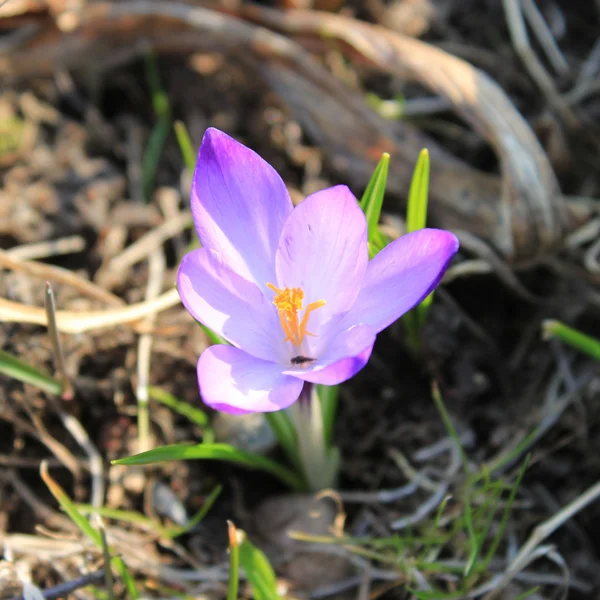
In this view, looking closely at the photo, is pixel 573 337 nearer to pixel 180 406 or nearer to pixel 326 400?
pixel 326 400

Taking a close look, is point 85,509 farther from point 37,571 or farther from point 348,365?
point 348,365

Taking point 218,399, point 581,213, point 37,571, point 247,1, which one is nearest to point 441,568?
point 218,399

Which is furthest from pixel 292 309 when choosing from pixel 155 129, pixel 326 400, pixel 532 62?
pixel 532 62

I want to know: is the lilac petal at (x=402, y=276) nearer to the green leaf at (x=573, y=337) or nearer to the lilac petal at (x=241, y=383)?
the lilac petal at (x=241, y=383)

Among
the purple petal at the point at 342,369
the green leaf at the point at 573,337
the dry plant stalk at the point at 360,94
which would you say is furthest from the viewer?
the dry plant stalk at the point at 360,94

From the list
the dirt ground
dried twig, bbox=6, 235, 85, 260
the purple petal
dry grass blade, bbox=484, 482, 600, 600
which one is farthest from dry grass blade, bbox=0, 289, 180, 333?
dry grass blade, bbox=484, 482, 600, 600

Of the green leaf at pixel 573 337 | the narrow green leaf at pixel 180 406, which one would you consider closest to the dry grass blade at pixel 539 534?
the green leaf at pixel 573 337
